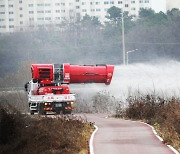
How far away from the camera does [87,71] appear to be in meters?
57.5

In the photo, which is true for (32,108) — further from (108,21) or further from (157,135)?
(108,21)

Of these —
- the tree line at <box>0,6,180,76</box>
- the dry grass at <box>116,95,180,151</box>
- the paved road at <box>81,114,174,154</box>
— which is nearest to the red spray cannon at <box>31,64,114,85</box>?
the dry grass at <box>116,95,180,151</box>

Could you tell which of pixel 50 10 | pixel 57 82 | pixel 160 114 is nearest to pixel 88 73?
pixel 57 82

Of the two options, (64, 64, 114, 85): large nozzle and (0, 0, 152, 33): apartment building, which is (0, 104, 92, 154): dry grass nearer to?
(64, 64, 114, 85): large nozzle

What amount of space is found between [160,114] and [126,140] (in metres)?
10.8

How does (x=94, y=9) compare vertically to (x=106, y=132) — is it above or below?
above

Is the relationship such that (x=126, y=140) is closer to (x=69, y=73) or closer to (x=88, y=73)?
(x=69, y=73)

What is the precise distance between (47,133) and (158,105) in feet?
53.3

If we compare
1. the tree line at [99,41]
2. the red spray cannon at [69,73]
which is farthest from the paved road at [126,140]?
the tree line at [99,41]

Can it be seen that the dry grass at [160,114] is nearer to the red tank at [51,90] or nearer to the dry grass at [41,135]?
the dry grass at [41,135]

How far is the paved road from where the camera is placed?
3103 centimetres

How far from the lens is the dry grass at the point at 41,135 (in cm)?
3275

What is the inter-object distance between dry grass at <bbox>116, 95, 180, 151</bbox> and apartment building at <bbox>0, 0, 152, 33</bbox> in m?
22.0

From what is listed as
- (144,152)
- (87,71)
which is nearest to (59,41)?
(87,71)
